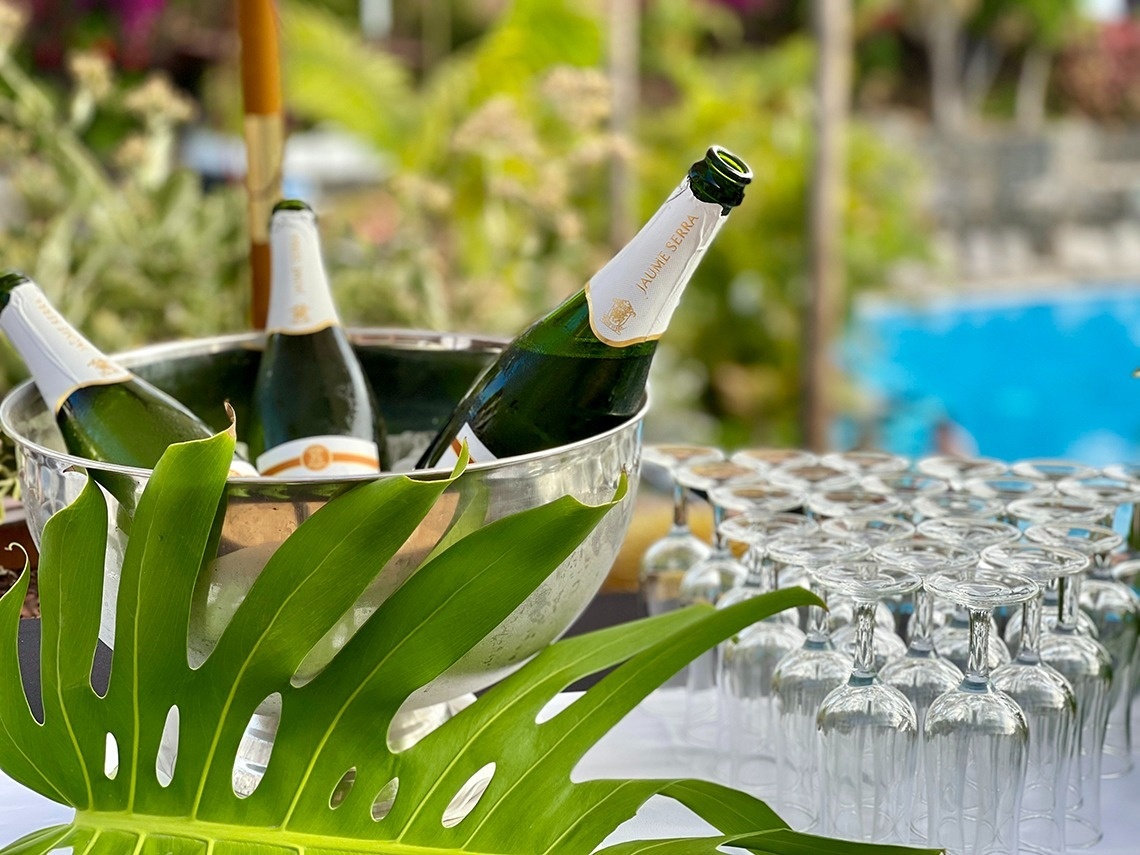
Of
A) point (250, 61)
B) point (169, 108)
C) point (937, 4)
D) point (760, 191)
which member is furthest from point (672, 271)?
point (937, 4)

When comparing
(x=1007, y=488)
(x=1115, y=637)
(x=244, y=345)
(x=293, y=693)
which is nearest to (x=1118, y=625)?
(x=1115, y=637)

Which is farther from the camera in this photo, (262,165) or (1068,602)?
(262,165)

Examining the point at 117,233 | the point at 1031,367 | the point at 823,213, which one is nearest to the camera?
the point at 117,233

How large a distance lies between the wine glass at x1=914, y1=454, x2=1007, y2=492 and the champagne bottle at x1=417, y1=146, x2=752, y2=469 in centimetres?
21

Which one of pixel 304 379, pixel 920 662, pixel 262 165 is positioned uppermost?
pixel 262 165

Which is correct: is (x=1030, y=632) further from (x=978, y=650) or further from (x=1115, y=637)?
(x=1115, y=637)

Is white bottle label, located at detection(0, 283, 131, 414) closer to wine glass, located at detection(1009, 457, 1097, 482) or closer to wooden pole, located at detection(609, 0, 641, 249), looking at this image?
Result: wine glass, located at detection(1009, 457, 1097, 482)

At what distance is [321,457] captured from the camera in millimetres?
861

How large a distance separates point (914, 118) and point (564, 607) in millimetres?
10678

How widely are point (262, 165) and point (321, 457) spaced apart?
369 mm

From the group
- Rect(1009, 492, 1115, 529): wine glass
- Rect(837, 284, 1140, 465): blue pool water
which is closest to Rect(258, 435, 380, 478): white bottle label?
Rect(1009, 492, 1115, 529): wine glass

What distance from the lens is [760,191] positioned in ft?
16.4

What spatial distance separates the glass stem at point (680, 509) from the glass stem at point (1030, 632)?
0.28 meters

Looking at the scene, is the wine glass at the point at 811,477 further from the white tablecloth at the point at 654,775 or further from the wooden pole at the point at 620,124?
the wooden pole at the point at 620,124
